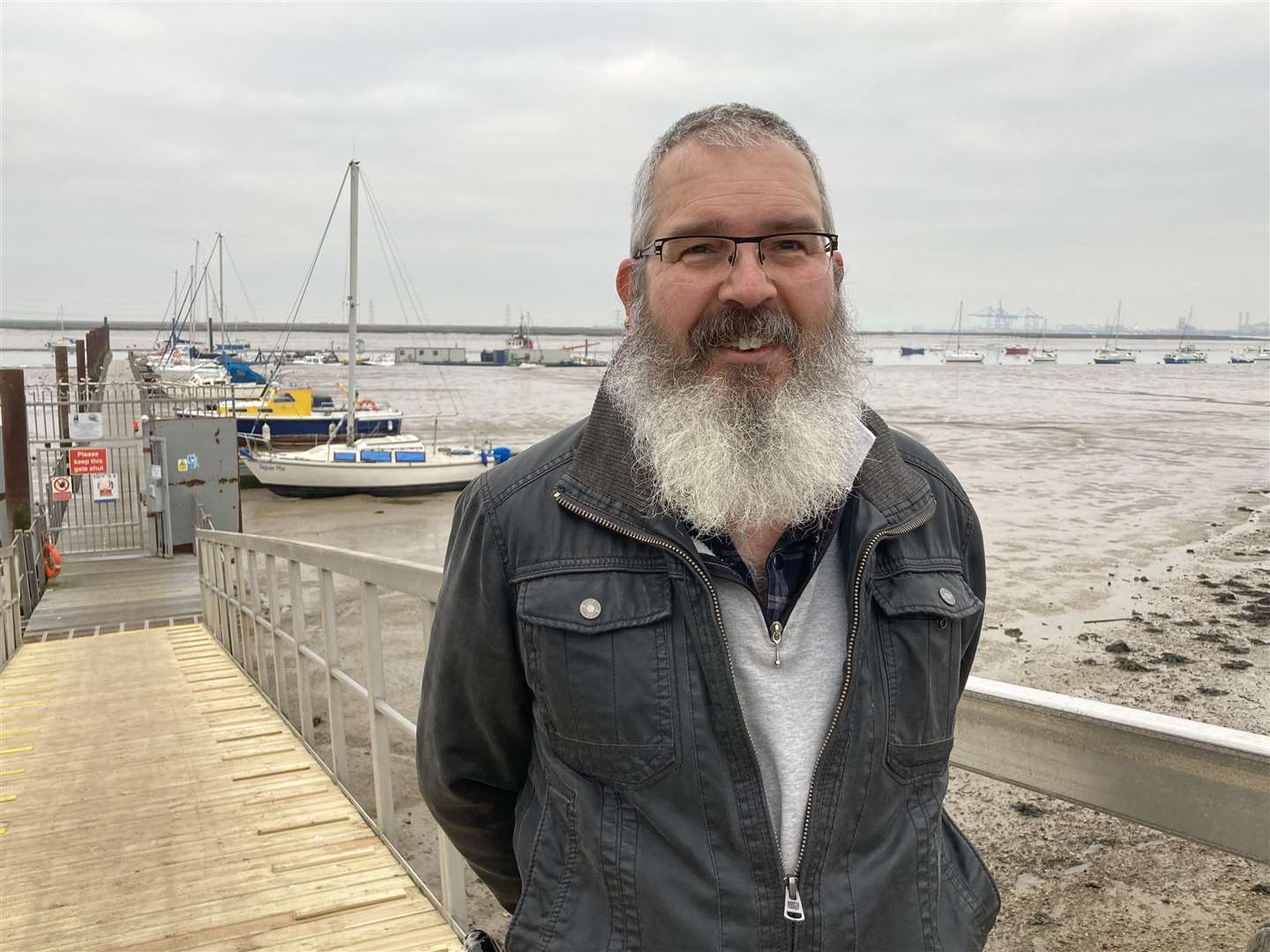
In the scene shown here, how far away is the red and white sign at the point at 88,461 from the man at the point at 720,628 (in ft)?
44.7

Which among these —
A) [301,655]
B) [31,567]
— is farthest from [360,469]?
[301,655]

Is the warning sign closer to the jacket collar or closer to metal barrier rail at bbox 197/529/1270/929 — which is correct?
the jacket collar

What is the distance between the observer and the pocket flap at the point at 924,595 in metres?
1.42

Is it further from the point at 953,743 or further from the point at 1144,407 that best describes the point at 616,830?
the point at 1144,407

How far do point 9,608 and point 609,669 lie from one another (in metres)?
8.42

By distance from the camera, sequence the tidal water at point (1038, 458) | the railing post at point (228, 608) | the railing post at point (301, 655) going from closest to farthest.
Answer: the railing post at point (301, 655) < the railing post at point (228, 608) < the tidal water at point (1038, 458)

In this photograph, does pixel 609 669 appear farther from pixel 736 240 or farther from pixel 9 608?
pixel 9 608

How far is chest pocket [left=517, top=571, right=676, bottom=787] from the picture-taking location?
134 centimetres

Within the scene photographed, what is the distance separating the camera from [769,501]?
1551 millimetres

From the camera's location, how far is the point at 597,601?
4.50 ft

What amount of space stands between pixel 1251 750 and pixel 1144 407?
53.4 metres

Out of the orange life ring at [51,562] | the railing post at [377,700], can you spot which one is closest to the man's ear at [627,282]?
the railing post at [377,700]

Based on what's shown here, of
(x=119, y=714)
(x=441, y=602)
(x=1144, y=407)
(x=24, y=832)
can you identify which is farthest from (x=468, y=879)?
(x=1144, y=407)

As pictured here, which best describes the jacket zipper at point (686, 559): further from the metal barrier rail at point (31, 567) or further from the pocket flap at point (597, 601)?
the metal barrier rail at point (31, 567)
